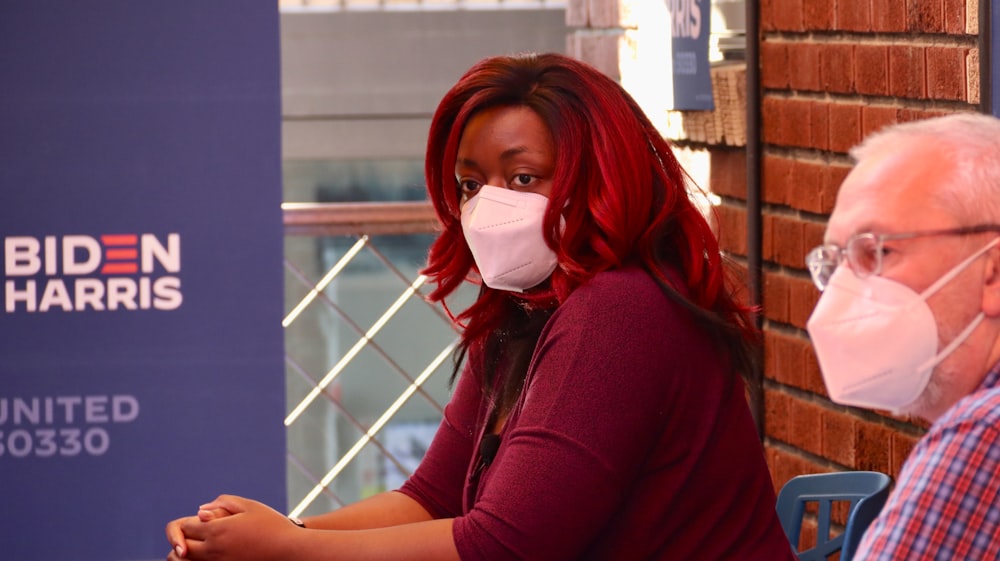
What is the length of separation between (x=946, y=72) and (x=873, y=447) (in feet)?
2.13

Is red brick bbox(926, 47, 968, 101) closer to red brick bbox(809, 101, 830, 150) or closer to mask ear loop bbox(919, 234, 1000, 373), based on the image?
red brick bbox(809, 101, 830, 150)

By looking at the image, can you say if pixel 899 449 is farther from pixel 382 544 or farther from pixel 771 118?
pixel 382 544

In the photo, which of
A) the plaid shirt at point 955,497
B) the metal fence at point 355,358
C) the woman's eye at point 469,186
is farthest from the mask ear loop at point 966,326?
the metal fence at point 355,358

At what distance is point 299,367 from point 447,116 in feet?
5.02

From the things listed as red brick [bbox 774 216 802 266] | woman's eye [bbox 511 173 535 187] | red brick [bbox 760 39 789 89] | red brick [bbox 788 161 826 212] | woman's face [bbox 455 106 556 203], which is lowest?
red brick [bbox 774 216 802 266]

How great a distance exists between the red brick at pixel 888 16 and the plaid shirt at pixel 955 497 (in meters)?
1.21

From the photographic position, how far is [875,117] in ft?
7.25

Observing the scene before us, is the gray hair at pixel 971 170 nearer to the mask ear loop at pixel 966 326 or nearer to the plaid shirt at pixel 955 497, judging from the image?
the mask ear loop at pixel 966 326

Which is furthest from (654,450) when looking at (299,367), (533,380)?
(299,367)

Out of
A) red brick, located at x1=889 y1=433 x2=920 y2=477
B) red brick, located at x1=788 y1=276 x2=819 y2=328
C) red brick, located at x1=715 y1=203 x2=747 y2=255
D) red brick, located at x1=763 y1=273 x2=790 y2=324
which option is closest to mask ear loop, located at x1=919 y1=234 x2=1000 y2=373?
red brick, located at x1=889 y1=433 x2=920 y2=477

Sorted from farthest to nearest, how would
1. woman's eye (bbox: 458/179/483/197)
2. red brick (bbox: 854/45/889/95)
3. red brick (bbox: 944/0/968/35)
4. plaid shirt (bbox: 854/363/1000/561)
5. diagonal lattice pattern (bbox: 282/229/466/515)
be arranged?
diagonal lattice pattern (bbox: 282/229/466/515), red brick (bbox: 854/45/889/95), red brick (bbox: 944/0/968/35), woman's eye (bbox: 458/179/483/197), plaid shirt (bbox: 854/363/1000/561)

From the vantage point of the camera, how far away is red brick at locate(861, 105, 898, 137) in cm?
216

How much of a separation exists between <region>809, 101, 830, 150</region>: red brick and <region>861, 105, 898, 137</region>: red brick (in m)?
0.12

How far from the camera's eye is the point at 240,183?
262cm
